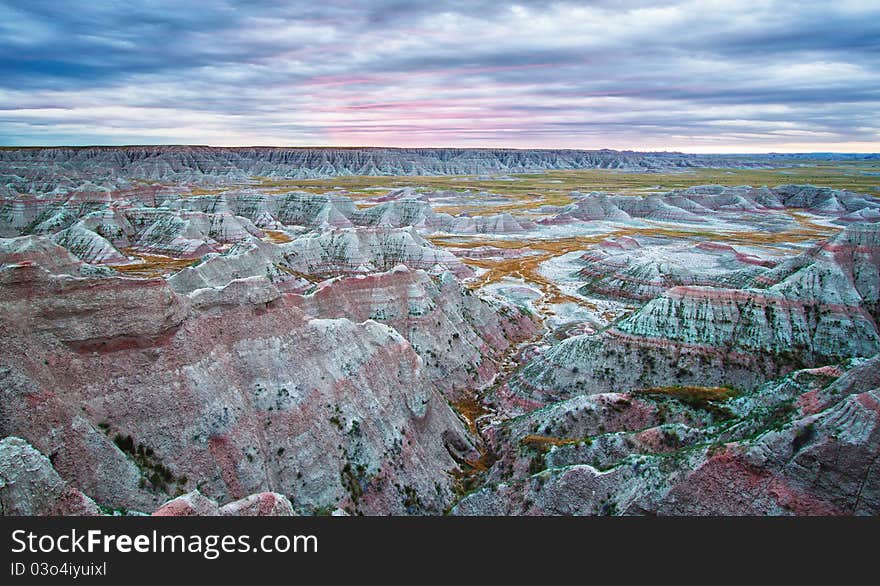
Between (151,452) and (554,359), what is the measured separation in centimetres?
2667

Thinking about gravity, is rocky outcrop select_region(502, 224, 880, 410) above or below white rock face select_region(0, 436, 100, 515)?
below

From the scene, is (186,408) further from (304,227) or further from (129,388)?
(304,227)

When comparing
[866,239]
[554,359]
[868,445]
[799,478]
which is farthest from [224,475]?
[866,239]

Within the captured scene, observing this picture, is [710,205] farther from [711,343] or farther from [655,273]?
[711,343]

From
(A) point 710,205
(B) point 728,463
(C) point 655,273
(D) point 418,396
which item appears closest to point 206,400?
(D) point 418,396

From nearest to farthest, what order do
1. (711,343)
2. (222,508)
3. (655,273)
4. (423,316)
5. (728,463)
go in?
(222,508) < (728,463) < (711,343) < (423,316) < (655,273)

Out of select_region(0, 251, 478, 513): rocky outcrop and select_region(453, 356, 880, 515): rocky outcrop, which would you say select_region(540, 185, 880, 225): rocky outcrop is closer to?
select_region(453, 356, 880, 515): rocky outcrop

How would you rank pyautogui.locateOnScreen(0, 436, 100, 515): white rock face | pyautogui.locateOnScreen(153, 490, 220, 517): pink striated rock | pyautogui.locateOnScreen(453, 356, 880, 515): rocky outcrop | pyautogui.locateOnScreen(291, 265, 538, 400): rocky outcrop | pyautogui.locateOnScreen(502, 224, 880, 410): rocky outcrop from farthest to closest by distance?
pyautogui.locateOnScreen(502, 224, 880, 410): rocky outcrop → pyautogui.locateOnScreen(291, 265, 538, 400): rocky outcrop → pyautogui.locateOnScreen(453, 356, 880, 515): rocky outcrop → pyautogui.locateOnScreen(153, 490, 220, 517): pink striated rock → pyautogui.locateOnScreen(0, 436, 100, 515): white rock face

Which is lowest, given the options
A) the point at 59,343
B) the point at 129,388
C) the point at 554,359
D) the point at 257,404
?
the point at 554,359

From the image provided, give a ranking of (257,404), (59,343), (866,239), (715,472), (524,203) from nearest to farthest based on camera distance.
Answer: (715,472), (59,343), (257,404), (866,239), (524,203)

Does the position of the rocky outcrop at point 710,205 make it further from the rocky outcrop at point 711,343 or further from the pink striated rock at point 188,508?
the pink striated rock at point 188,508

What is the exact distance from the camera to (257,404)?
78.7ft

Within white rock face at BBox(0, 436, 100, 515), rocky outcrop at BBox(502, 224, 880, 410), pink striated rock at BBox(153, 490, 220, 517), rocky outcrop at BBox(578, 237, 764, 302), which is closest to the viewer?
white rock face at BBox(0, 436, 100, 515)

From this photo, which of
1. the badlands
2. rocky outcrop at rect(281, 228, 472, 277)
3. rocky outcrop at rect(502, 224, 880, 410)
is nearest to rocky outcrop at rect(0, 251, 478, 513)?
the badlands
